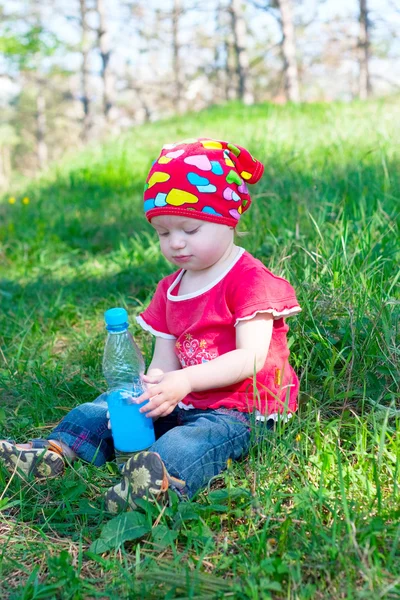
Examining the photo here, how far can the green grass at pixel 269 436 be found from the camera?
140cm

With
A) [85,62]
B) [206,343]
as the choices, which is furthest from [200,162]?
[85,62]

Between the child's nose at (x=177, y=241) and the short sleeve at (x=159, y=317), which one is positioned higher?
the child's nose at (x=177, y=241)

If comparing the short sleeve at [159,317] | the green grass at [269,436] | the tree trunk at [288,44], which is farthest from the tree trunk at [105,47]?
the short sleeve at [159,317]

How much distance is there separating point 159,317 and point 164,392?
462 millimetres

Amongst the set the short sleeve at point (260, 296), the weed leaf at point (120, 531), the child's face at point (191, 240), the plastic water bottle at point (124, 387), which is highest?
the child's face at point (191, 240)

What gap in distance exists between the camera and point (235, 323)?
199 cm

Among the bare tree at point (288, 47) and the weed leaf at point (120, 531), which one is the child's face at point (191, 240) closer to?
the weed leaf at point (120, 531)

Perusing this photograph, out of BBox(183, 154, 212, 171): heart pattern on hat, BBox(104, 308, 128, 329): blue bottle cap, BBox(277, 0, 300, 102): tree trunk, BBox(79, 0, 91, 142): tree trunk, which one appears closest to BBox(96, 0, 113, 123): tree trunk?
BBox(79, 0, 91, 142): tree trunk

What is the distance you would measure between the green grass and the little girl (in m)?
0.08

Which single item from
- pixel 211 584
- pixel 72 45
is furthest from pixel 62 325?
pixel 72 45

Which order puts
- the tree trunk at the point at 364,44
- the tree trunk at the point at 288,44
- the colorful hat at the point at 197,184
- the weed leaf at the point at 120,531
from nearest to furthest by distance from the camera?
the weed leaf at the point at 120,531 < the colorful hat at the point at 197,184 < the tree trunk at the point at 288,44 < the tree trunk at the point at 364,44

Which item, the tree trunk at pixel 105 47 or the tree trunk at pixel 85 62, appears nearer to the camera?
the tree trunk at pixel 105 47

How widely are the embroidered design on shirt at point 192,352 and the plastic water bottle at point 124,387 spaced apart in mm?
150

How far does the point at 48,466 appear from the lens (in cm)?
196
